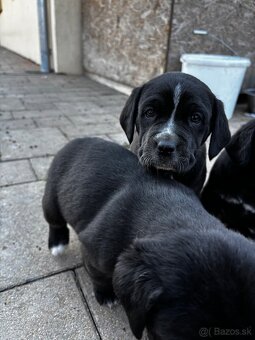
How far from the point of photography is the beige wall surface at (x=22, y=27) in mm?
12455

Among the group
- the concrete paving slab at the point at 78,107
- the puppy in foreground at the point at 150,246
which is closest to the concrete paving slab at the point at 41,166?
the puppy in foreground at the point at 150,246

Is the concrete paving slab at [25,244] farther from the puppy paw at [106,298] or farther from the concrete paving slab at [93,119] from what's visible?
the concrete paving slab at [93,119]

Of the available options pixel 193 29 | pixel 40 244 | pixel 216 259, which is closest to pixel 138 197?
pixel 216 259

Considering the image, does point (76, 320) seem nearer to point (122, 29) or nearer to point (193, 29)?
point (193, 29)

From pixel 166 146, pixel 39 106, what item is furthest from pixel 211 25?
pixel 166 146

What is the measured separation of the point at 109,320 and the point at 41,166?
7.88ft

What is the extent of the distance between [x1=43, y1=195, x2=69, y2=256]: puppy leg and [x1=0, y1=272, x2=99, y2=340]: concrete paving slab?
287 millimetres

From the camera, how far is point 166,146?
2215 mm

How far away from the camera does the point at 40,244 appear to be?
8.75 feet

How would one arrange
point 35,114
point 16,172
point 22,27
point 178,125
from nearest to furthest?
point 178,125, point 16,172, point 35,114, point 22,27

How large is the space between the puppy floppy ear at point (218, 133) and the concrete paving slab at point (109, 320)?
1.34 meters

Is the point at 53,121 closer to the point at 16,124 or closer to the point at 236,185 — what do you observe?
the point at 16,124

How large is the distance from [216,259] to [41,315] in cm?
134

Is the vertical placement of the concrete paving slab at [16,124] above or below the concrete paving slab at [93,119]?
above
